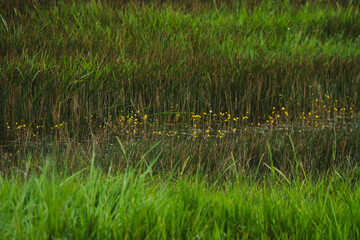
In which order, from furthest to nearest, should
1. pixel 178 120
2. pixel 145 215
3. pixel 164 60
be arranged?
pixel 164 60
pixel 178 120
pixel 145 215

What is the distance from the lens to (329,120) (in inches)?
182

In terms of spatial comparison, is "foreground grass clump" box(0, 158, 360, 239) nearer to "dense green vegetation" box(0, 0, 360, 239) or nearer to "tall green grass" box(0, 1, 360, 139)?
"dense green vegetation" box(0, 0, 360, 239)

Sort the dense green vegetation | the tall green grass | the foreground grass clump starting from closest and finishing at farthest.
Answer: the foreground grass clump, the dense green vegetation, the tall green grass

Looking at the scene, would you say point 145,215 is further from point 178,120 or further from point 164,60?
point 164,60

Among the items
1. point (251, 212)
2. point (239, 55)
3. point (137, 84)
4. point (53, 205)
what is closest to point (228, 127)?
point (137, 84)

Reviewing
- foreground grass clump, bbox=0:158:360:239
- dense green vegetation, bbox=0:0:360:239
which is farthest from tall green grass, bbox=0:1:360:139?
foreground grass clump, bbox=0:158:360:239

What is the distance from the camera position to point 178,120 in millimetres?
4566

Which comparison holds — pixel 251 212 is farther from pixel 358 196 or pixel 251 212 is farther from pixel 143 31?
pixel 143 31

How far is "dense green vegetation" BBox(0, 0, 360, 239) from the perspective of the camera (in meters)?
1.91

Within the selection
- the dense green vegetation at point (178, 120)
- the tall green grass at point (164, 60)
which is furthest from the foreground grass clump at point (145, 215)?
the tall green grass at point (164, 60)

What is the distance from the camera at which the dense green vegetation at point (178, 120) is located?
191 cm

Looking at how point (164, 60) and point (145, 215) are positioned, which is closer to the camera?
point (145, 215)

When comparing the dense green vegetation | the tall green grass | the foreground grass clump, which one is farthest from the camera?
the tall green grass

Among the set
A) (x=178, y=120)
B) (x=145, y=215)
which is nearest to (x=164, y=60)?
(x=178, y=120)
